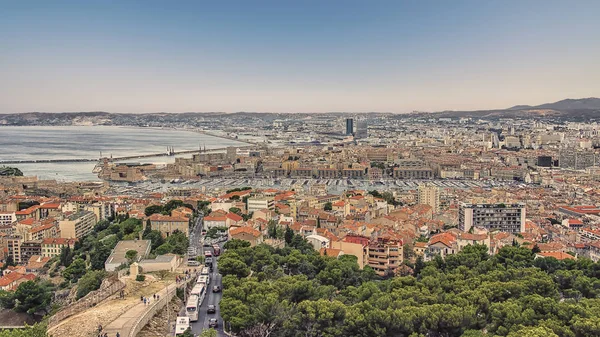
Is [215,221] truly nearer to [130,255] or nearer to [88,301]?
[130,255]

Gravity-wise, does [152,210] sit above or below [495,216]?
above

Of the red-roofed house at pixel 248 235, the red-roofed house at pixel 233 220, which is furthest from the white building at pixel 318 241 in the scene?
the red-roofed house at pixel 233 220

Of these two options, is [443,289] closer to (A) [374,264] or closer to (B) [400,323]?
(B) [400,323]

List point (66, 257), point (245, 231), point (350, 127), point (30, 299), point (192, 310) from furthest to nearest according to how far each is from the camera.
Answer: point (350, 127), point (66, 257), point (245, 231), point (30, 299), point (192, 310)

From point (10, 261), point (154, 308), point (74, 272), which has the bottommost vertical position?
point (10, 261)

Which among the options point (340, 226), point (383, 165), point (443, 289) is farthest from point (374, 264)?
point (383, 165)

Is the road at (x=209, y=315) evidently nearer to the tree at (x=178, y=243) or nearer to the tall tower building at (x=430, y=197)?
the tree at (x=178, y=243)

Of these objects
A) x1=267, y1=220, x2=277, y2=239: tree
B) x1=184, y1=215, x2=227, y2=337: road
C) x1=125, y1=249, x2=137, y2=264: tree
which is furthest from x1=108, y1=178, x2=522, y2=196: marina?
x1=184, y1=215, x2=227, y2=337: road

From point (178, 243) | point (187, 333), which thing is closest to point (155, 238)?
point (178, 243)
